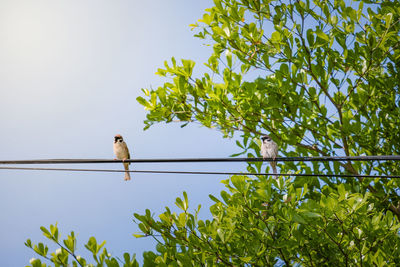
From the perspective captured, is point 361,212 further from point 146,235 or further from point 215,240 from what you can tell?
point 146,235

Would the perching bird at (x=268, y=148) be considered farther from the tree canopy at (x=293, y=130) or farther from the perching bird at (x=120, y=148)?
the perching bird at (x=120, y=148)

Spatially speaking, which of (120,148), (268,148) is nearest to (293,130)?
(268,148)

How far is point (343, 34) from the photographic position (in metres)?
5.50

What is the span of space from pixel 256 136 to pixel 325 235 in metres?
1.83

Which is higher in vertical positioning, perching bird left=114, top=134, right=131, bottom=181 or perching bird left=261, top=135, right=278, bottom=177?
perching bird left=114, top=134, right=131, bottom=181

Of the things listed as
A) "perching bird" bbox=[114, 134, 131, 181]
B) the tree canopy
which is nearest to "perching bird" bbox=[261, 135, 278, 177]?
the tree canopy

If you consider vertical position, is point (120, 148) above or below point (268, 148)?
above

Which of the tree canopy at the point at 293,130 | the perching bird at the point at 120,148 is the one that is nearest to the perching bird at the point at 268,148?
the tree canopy at the point at 293,130

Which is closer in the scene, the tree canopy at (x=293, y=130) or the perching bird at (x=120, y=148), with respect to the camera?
the tree canopy at (x=293, y=130)

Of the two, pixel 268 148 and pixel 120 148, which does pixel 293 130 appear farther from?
pixel 120 148

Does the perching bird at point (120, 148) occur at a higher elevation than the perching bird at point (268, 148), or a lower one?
higher

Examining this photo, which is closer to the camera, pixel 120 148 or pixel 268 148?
pixel 268 148

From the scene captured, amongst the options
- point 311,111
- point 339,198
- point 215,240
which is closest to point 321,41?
point 311,111

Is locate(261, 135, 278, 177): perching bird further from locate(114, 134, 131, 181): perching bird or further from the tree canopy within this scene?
locate(114, 134, 131, 181): perching bird
